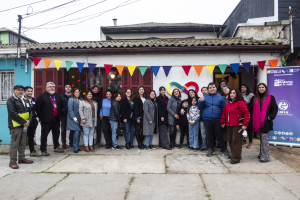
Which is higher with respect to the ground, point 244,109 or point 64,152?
point 244,109

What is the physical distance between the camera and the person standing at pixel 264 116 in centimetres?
511

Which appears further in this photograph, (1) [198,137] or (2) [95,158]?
(1) [198,137]

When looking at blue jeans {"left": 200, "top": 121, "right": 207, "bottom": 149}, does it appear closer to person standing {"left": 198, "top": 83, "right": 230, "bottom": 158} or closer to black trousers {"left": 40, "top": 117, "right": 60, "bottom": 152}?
person standing {"left": 198, "top": 83, "right": 230, "bottom": 158}

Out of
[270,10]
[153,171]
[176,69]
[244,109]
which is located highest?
[270,10]

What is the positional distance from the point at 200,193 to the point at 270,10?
9279 mm

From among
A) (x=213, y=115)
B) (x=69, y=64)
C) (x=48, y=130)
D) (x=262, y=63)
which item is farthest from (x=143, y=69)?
(x=262, y=63)

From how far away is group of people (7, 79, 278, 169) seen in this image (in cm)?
523

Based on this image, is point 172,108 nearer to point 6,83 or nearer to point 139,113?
point 139,113

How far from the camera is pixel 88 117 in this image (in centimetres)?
622

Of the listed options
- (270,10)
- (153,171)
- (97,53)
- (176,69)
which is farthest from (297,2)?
(153,171)

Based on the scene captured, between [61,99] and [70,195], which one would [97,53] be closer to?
[61,99]

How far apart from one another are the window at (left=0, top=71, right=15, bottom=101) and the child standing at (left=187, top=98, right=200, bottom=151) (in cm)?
639

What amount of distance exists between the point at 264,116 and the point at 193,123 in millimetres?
1901

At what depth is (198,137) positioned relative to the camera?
6672 mm
